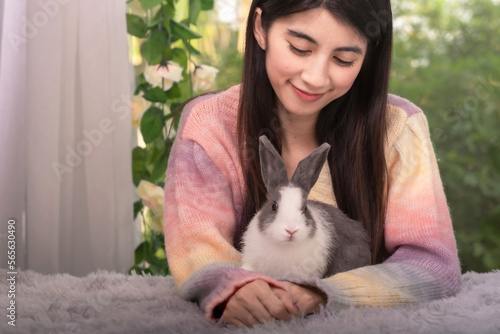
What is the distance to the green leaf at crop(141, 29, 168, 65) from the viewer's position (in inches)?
68.2

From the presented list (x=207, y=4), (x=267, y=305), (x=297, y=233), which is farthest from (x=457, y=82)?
(x=267, y=305)

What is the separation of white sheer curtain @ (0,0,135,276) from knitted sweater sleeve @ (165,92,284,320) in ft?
1.39

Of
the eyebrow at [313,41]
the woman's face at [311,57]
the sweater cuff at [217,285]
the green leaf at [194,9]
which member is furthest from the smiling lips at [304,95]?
the green leaf at [194,9]

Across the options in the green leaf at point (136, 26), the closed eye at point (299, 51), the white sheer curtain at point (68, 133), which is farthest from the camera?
the green leaf at point (136, 26)

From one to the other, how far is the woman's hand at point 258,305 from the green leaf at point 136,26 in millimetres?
1061

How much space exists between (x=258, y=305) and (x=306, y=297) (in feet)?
0.29

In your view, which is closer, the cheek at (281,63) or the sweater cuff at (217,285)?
the sweater cuff at (217,285)

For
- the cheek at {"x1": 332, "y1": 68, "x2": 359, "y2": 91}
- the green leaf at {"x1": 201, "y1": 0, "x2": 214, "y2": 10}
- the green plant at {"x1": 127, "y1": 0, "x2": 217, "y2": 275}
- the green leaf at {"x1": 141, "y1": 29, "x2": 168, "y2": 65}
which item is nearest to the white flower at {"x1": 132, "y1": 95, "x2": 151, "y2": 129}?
the green plant at {"x1": 127, "y1": 0, "x2": 217, "y2": 275}

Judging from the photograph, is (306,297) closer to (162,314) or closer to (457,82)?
(162,314)

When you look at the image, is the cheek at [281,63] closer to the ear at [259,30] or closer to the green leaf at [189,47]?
the ear at [259,30]

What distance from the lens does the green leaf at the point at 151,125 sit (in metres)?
1.73

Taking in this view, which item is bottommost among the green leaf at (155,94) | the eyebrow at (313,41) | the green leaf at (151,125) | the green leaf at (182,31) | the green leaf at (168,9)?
the green leaf at (151,125)

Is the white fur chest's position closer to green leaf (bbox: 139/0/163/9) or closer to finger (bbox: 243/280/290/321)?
finger (bbox: 243/280/290/321)

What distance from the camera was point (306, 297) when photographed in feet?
3.14
